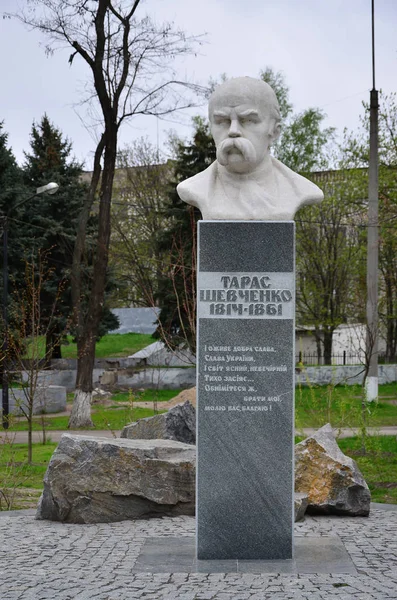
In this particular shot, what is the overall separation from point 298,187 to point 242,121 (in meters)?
0.70

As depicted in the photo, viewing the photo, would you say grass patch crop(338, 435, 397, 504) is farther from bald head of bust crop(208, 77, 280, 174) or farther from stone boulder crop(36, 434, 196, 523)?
bald head of bust crop(208, 77, 280, 174)

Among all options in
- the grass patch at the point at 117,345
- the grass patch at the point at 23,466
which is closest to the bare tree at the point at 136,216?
the grass patch at the point at 117,345

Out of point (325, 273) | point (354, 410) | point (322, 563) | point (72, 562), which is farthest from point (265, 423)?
point (325, 273)

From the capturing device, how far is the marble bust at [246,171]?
7.58 m

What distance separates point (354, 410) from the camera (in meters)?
13.5

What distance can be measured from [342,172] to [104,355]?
12.5 m

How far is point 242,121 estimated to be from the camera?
7652 millimetres

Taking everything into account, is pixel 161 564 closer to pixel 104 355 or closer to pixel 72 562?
pixel 72 562

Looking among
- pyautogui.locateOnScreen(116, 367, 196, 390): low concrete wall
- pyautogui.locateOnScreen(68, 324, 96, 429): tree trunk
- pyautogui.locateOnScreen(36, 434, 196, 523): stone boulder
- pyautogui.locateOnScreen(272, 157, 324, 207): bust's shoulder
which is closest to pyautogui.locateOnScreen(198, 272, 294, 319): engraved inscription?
pyautogui.locateOnScreen(272, 157, 324, 207): bust's shoulder

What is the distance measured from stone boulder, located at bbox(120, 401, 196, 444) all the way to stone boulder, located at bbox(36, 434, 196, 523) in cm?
176

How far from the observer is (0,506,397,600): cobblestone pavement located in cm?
625

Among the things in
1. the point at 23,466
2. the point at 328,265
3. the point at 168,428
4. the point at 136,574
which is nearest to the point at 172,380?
the point at 328,265

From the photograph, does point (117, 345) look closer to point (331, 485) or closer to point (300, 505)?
point (331, 485)

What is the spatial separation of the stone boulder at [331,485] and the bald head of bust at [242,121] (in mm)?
3204
